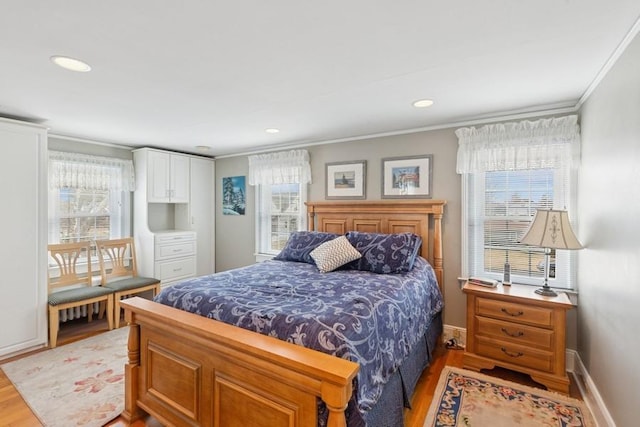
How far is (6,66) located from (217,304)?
1944mm

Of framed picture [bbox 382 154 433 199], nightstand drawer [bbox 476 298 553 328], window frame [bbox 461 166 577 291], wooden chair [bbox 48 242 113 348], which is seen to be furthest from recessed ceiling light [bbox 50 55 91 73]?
nightstand drawer [bbox 476 298 553 328]

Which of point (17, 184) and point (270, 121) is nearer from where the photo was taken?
point (17, 184)

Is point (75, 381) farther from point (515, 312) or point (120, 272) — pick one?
point (515, 312)

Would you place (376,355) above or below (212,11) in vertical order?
below

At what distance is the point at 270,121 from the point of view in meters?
3.12

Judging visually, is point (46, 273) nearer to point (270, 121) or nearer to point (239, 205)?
point (239, 205)

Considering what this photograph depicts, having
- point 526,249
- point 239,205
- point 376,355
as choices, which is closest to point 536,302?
point 526,249

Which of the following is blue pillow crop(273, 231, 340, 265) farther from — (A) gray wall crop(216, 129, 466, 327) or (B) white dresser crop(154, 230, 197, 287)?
(B) white dresser crop(154, 230, 197, 287)

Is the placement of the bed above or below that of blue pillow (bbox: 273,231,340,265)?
below

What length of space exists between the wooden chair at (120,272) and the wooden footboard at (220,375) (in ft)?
6.06

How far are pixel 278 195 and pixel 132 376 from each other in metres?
2.87

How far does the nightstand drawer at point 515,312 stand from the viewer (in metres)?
2.35

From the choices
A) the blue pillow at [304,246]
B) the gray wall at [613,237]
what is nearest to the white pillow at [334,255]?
the blue pillow at [304,246]

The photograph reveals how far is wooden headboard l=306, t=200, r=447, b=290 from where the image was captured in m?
3.12
